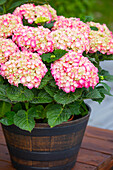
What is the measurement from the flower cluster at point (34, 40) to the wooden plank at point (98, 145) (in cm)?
63

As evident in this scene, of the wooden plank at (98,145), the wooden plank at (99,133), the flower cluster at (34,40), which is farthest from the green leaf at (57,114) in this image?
the wooden plank at (99,133)

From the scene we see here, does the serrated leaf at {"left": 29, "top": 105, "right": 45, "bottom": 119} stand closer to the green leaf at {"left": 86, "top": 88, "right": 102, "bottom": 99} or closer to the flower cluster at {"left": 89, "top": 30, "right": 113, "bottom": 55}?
the green leaf at {"left": 86, "top": 88, "right": 102, "bottom": 99}

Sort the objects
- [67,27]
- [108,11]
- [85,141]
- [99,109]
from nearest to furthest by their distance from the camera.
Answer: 1. [67,27]
2. [85,141]
3. [99,109]
4. [108,11]

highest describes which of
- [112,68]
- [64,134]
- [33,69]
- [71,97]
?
[33,69]

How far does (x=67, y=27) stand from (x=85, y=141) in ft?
2.18

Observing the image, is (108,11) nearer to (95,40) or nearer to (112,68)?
(112,68)

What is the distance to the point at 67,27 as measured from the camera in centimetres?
125

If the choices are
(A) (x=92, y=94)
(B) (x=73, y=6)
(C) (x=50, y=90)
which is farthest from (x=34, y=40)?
(B) (x=73, y=6)

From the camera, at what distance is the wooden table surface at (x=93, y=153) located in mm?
1346

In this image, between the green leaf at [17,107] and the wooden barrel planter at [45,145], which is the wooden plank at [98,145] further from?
the green leaf at [17,107]

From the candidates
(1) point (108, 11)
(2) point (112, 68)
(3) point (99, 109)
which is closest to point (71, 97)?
(3) point (99, 109)

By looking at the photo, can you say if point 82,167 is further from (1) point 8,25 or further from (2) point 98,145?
(1) point 8,25

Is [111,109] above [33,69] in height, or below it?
below

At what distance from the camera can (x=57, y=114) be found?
1111mm
